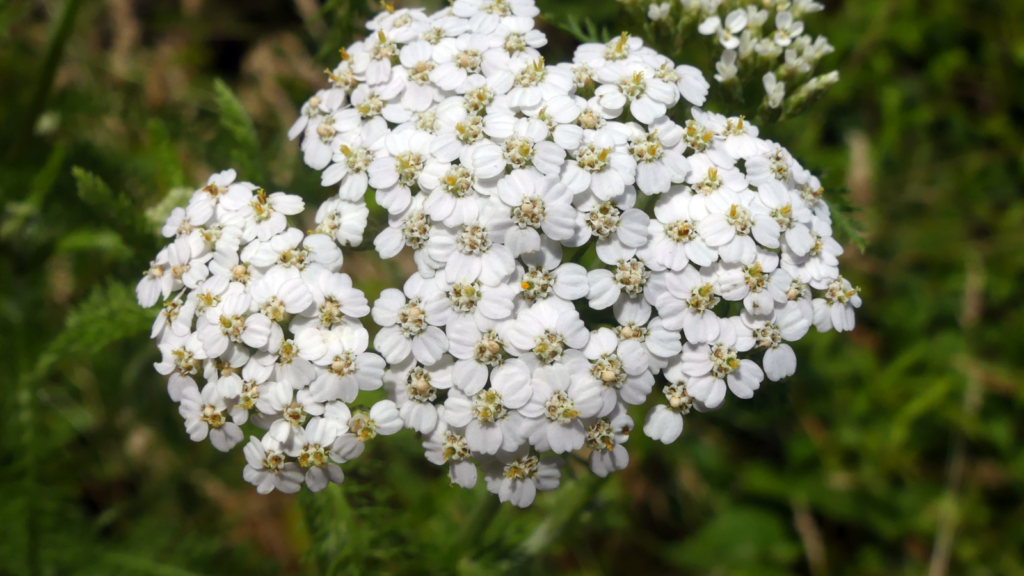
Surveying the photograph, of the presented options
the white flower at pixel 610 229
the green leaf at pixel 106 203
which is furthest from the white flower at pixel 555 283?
the green leaf at pixel 106 203

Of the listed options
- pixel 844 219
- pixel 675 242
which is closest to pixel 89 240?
pixel 675 242

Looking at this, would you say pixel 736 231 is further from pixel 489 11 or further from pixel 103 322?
pixel 103 322

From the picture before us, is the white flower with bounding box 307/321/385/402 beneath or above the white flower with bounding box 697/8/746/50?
beneath

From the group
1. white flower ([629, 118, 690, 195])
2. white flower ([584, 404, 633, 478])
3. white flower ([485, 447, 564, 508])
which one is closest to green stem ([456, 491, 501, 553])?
A: white flower ([485, 447, 564, 508])

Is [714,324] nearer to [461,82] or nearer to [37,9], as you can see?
[461,82]

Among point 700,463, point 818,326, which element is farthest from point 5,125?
point 700,463

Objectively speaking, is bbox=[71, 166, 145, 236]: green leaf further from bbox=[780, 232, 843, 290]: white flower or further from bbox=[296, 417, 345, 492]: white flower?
bbox=[780, 232, 843, 290]: white flower
